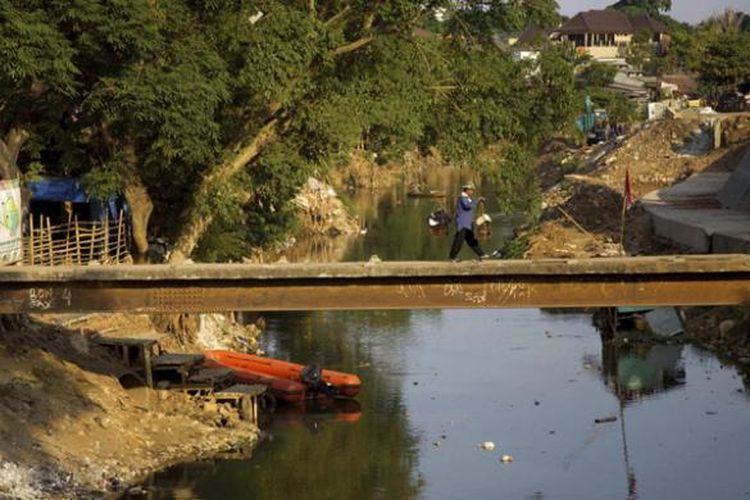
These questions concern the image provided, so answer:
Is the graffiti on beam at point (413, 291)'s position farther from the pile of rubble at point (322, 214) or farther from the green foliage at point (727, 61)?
the green foliage at point (727, 61)

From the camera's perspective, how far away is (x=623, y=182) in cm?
7088

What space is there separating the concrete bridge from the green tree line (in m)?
9.06

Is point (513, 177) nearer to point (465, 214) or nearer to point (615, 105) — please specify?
point (465, 214)

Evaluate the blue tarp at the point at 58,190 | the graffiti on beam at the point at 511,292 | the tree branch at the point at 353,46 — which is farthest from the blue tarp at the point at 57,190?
the graffiti on beam at the point at 511,292

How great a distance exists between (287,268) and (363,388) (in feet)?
49.4

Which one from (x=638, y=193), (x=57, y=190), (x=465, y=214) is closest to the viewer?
(x=465, y=214)

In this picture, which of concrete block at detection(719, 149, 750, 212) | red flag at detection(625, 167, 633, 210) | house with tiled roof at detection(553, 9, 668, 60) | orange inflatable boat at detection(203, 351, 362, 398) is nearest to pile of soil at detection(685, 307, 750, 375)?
red flag at detection(625, 167, 633, 210)

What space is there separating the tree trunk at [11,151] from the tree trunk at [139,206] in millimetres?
2867

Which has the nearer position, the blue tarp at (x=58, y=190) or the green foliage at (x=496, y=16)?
the green foliage at (x=496, y=16)

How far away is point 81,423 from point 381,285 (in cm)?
943

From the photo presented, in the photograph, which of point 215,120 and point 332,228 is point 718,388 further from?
point 332,228

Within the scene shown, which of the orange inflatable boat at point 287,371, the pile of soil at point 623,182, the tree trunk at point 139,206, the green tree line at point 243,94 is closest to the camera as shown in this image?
the green tree line at point 243,94

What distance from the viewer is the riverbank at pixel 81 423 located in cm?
2688

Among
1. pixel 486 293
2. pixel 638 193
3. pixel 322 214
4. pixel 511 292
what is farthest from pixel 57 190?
pixel 638 193
